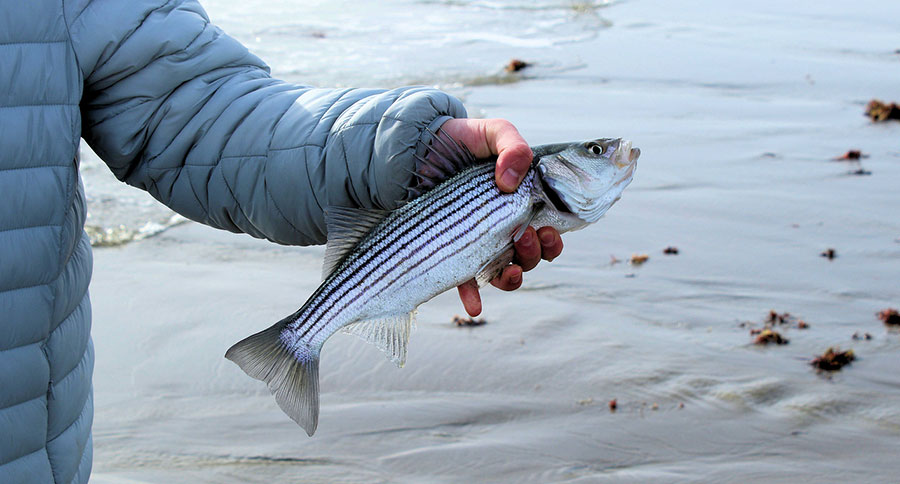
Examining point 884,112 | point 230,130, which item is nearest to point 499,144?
point 230,130

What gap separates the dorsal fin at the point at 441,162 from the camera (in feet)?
8.32

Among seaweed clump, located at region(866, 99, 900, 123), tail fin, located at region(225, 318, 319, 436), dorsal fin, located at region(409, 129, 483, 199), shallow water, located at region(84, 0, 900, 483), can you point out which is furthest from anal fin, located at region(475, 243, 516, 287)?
seaweed clump, located at region(866, 99, 900, 123)

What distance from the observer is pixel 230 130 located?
2771 mm

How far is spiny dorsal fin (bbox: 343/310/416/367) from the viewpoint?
2.54 meters

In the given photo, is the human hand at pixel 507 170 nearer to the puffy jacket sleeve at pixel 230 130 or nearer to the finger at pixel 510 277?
the finger at pixel 510 277

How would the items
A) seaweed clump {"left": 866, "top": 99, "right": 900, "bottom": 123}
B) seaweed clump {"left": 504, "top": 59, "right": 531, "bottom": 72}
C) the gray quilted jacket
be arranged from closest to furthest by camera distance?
the gray quilted jacket
seaweed clump {"left": 866, "top": 99, "right": 900, "bottom": 123}
seaweed clump {"left": 504, "top": 59, "right": 531, "bottom": 72}

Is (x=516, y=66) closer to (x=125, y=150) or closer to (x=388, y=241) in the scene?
(x=125, y=150)

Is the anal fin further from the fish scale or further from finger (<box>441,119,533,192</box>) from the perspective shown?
finger (<box>441,119,533,192</box>)

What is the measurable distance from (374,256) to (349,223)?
0.38 feet

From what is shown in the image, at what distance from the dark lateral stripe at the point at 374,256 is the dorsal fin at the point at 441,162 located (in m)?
0.08

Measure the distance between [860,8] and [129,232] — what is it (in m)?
9.74

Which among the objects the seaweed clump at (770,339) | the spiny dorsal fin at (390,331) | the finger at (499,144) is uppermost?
the finger at (499,144)

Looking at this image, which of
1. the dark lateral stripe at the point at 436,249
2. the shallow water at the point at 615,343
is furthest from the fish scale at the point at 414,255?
the shallow water at the point at 615,343

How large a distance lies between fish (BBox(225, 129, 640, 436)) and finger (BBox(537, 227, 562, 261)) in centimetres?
2
